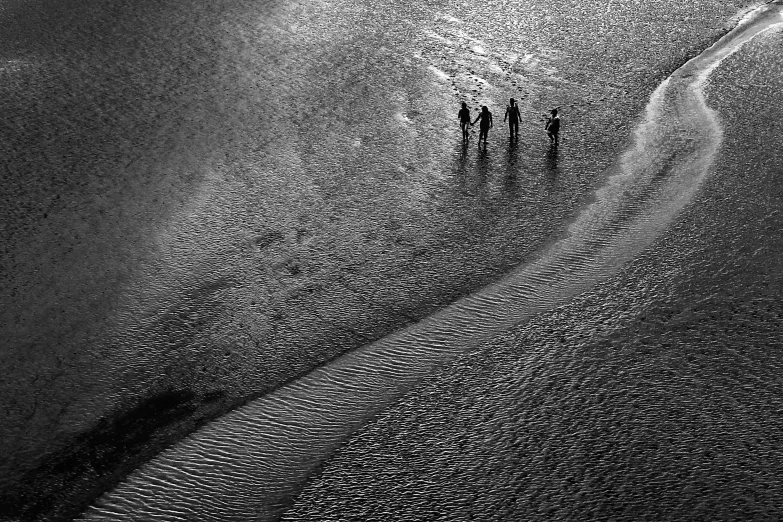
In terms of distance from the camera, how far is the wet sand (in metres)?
14.4

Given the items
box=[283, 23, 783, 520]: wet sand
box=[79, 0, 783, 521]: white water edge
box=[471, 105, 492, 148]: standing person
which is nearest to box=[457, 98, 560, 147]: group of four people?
box=[471, 105, 492, 148]: standing person

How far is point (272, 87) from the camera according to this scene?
2900 cm

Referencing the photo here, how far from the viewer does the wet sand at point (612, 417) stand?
1440cm

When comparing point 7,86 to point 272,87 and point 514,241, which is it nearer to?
point 272,87

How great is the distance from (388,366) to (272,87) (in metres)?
14.4

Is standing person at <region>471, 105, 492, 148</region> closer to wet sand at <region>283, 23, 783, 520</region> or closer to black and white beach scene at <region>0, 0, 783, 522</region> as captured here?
black and white beach scene at <region>0, 0, 783, 522</region>

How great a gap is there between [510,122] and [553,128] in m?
1.32

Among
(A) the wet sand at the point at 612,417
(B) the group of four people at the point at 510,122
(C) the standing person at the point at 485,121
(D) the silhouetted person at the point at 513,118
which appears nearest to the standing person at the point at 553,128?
(B) the group of four people at the point at 510,122

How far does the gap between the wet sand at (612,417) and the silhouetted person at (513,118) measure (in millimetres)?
6436

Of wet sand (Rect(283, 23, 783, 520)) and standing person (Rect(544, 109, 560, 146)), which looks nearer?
wet sand (Rect(283, 23, 783, 520))

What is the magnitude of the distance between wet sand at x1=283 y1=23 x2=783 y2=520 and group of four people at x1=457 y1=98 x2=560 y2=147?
18.5 ft

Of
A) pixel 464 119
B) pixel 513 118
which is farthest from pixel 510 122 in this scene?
pixel 464 119

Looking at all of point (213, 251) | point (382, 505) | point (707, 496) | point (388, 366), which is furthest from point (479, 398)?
point (213, 251)

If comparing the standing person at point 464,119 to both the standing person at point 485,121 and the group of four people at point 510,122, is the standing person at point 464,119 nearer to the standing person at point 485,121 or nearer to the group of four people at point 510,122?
the group of four people at point 510,122
